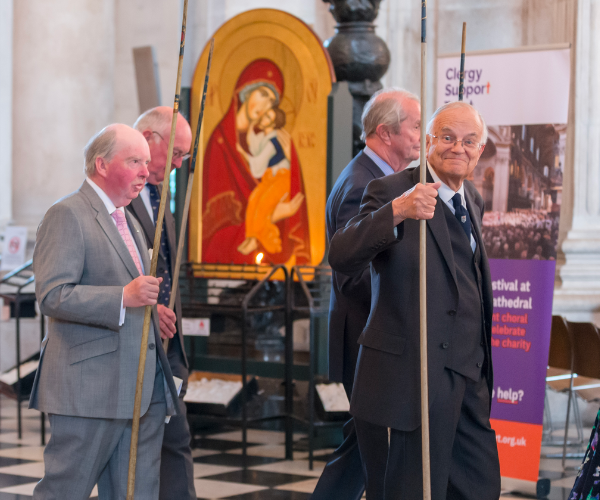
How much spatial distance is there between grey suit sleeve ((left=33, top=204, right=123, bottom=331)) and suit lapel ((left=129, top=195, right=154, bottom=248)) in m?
0.74

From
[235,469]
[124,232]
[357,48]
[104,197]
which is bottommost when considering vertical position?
[235,469]

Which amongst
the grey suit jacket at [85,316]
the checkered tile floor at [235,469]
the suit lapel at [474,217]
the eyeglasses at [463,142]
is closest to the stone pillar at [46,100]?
the checkered tile floor at [235,469]

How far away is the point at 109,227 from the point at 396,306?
0.89m

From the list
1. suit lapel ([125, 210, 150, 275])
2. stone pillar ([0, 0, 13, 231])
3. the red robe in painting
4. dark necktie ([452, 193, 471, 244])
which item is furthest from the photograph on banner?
stone pillar ([0, 0, 13, 231])

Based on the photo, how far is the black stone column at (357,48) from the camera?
546 centimetres

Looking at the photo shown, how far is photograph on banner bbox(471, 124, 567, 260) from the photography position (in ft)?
14.2

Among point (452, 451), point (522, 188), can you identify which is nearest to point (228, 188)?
point (522, 188)

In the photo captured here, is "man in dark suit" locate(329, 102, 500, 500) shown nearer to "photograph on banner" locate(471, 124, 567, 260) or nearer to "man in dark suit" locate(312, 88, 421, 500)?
"man in dark suit" locate(312, 88, 421, 500)

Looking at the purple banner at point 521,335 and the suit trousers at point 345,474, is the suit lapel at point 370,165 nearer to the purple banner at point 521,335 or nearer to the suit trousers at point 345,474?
the suit trousers at point 345,474

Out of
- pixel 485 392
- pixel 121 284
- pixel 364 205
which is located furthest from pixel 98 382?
pixel 485 392

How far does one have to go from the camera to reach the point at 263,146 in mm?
5770

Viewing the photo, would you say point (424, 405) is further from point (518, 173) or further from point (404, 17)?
point (404, 17)

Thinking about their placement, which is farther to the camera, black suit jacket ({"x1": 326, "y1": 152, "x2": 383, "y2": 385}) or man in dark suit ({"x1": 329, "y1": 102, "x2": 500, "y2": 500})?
black suit jacket ({"x1": 326, "y1": 152, "x2": 383, "y2": 385})

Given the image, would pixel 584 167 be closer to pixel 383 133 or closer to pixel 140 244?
pixel 383 133
